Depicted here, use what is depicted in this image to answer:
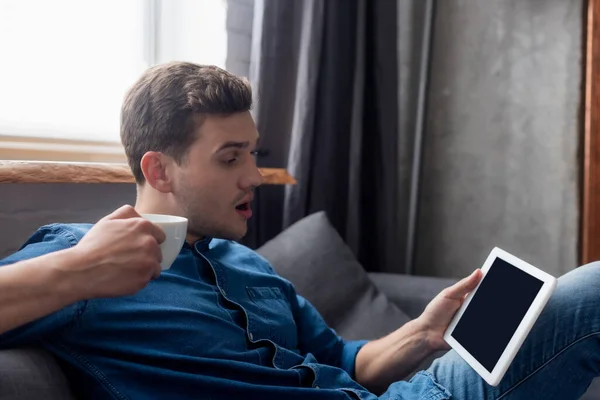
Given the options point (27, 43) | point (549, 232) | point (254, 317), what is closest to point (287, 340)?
point (254, 317)

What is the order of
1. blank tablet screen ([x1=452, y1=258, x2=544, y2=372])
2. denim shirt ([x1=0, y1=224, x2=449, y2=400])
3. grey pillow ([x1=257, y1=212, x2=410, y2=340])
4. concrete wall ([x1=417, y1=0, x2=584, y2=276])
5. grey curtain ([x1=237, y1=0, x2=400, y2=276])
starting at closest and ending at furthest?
denim shirt ([x1=0, y1=224, x2=449, y2=400]) < blank tablet screen ([x1=452, y1=258, x2=544, y2=372]) < grey pillow ([x1=257, y1=212, x2=410, y2=340]) < grey curtain ([x1=237, y1=0, x2=400, y2=276]) < concrete wall ([x1=417, y1=0, x2=584, y2=276])

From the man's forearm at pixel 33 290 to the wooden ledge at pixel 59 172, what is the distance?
1.68 feet

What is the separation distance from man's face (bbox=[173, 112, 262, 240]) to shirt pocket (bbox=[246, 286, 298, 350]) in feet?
0.40

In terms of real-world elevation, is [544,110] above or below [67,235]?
above

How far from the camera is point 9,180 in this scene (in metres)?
1.15

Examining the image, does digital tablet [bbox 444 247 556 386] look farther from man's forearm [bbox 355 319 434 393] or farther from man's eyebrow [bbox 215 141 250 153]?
man's eyebrow [bbox 215 141 250 153]

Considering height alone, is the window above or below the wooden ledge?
above

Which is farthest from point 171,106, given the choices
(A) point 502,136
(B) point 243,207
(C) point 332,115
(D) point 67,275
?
(A) point 502,136

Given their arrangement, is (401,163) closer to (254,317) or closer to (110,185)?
(110,185)

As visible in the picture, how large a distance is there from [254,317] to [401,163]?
5.32ft

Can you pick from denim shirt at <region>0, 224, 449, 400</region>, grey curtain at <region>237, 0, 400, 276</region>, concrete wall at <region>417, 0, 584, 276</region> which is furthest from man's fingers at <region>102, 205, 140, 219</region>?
concrete wall at <region>417, 0, 584, 276</region>

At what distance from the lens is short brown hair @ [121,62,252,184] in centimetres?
107

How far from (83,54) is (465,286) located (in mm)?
1190

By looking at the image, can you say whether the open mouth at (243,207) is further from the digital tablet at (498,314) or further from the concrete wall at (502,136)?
the concrete wall at (502,136)
